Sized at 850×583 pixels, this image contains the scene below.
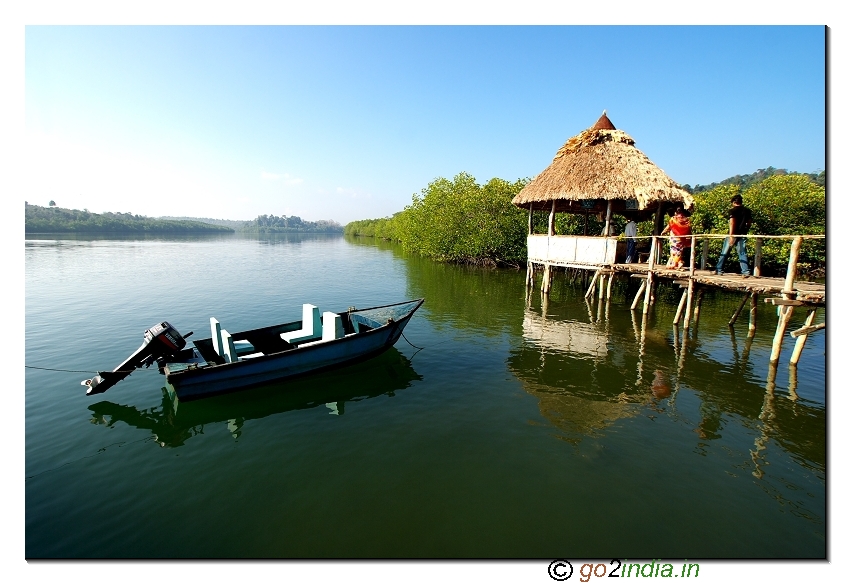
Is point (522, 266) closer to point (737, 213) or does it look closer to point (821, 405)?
point (737, 213)

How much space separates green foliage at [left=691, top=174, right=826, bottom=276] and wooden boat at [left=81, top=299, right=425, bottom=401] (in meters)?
18.4

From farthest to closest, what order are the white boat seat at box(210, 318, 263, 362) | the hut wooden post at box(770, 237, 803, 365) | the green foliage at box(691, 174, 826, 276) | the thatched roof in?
the green foliage at box(691, 174, 826, 276)
the thatched roof
the hut wooden post at box(770, 237, 803, 365)
the white boat seat at box(210, 318, 263, 362)

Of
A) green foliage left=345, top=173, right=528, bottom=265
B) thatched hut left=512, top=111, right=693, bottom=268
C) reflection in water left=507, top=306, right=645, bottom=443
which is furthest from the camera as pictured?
green foliage left=345, top=173, right=528, bottom=265

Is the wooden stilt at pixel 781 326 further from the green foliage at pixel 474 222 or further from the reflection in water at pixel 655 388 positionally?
the green foliage at pixel 474 222

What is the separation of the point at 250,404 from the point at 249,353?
1.87 metres

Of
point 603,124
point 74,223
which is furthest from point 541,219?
point 74,223

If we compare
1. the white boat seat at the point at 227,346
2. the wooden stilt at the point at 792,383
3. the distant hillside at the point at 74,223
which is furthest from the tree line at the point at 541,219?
the distant hillside at the point at 74,223

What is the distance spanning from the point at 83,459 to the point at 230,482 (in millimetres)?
2968

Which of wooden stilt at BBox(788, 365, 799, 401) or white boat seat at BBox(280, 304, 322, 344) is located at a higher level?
white boat seat at BBox(280, 304, 322, 344)

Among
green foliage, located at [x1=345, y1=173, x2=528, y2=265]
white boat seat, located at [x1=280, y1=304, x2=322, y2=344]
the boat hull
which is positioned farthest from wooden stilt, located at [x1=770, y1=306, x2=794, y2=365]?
green foliage, located at [x1=345, y1=173, x2=528, y2=265]

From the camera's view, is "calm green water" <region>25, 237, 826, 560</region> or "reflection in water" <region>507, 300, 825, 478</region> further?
"reflection in water" <region>507, 300, 825, 478</region>

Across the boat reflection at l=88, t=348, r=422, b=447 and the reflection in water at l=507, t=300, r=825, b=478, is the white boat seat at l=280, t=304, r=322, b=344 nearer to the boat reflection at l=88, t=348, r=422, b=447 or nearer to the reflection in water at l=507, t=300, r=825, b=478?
the boat reflection at l=88, t=348, r=422, b=447

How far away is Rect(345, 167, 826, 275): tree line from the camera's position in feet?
62.6

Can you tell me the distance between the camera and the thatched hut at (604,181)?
17125 millimetres
